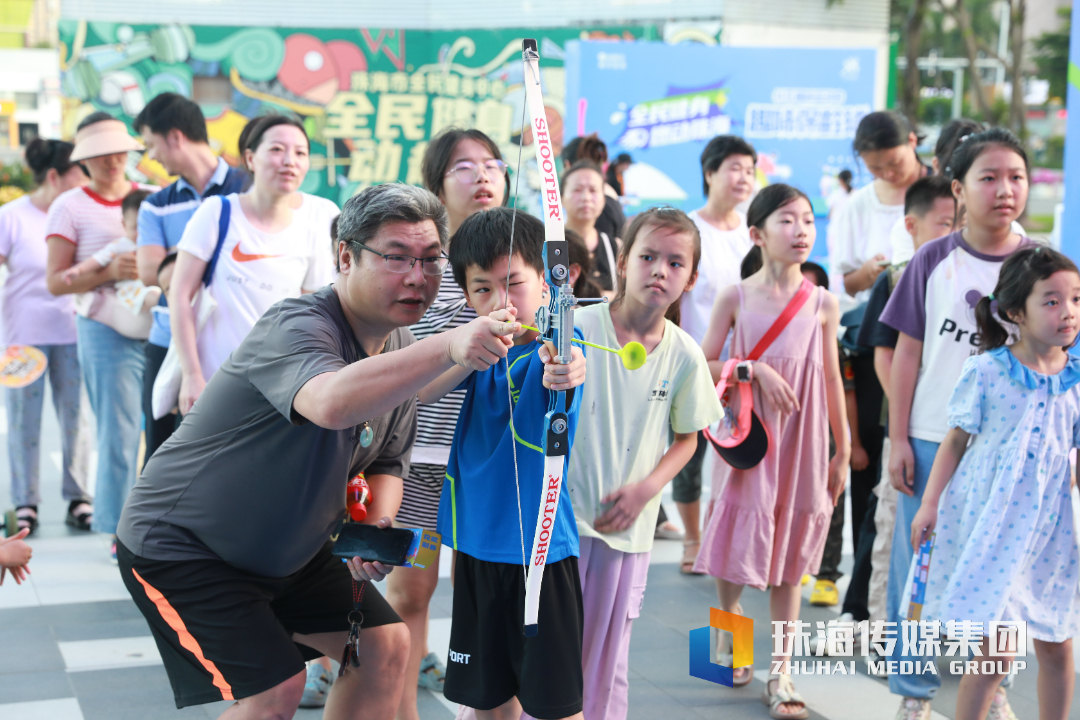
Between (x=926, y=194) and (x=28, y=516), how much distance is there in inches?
180

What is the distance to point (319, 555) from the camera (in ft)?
7.88

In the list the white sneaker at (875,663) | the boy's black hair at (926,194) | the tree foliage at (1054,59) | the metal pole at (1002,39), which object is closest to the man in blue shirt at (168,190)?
the boy's black hair at (926,194)

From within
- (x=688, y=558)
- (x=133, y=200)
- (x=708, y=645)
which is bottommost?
(x=688, y=558)

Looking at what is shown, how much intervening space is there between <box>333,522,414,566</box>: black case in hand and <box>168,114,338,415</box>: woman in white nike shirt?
1.70m

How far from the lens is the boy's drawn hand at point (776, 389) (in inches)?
129

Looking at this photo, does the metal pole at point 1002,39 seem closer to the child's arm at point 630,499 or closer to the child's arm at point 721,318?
the child's arm at point 721,318

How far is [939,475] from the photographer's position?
2877 mm

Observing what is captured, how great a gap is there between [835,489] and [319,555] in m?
1.87

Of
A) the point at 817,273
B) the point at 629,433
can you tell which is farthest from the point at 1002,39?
the point at 629,433

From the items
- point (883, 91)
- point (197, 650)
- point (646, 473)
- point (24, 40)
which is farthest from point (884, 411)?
point (24, 40)

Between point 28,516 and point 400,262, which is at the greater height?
point 400,262

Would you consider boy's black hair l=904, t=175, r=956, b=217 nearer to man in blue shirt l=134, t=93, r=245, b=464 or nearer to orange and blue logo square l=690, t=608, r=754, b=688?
orange and blue logo square l=690, t=608, r=754, b=688

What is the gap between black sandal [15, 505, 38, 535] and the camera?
5.20 metres

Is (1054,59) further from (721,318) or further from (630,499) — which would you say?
(630,499)
